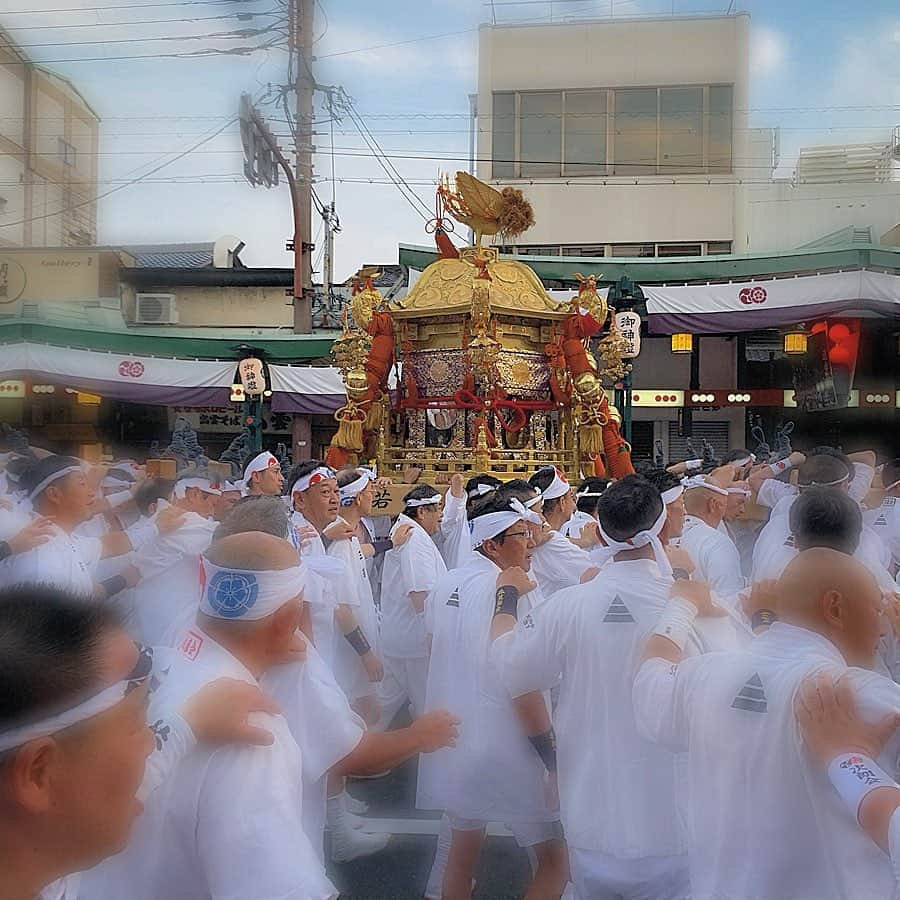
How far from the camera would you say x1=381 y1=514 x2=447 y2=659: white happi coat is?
4.16 meters

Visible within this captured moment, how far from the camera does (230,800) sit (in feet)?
4.63

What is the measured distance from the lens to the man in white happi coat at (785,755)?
5.09ft

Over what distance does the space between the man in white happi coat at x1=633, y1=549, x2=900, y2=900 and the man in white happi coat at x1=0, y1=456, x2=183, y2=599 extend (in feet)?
8.06

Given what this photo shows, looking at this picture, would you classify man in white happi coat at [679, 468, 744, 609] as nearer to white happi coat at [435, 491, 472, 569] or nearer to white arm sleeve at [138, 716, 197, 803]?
white happi coat at [435, 491, 472, 569]

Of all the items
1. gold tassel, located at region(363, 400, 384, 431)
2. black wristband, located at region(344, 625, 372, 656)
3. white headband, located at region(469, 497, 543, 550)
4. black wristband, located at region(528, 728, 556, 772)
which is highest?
gold tassel, located at region(363, 400, 384, 431)

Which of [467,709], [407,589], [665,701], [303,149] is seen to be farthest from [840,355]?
[665,701]

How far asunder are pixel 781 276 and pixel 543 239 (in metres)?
5.20

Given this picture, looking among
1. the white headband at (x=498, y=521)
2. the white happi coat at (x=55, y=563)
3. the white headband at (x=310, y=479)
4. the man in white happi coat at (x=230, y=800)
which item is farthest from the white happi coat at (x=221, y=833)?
the white headband at (x=310, y=479)

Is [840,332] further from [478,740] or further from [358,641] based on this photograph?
[478,740]

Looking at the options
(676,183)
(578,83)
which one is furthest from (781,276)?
(578,83)

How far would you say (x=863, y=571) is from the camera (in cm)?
164

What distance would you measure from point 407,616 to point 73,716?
3.42m

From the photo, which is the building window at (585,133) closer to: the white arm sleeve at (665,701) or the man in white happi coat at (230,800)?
the white arm sleeve at (665,701)

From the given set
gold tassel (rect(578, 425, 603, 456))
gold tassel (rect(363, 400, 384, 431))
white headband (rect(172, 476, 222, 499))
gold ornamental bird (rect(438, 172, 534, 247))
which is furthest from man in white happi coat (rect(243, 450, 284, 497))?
gold ornamental bird (rect(438, 172, 534, 247))
